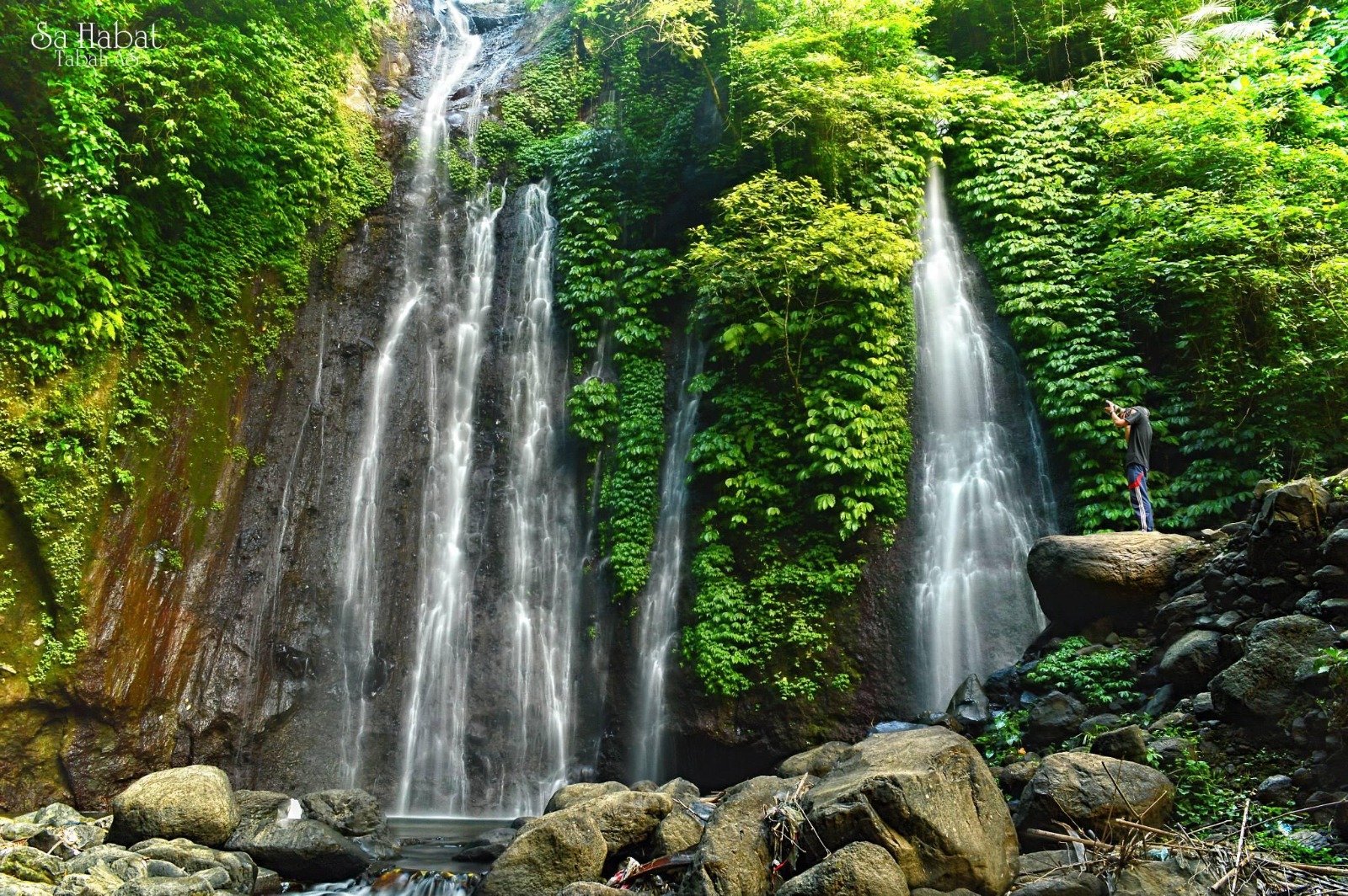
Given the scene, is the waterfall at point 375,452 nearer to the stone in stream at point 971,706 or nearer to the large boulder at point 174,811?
the large boulder at point 174,811

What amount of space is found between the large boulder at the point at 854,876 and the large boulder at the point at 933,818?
17cm

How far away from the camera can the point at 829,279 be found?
1109 centimetres

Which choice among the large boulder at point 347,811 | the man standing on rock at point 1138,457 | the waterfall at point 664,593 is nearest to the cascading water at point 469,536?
the waterfall at point 664,593

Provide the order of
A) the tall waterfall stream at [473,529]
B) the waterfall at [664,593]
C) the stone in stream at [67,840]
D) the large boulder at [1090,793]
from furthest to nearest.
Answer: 1. the tall waterfall stream at [473,529]
2. the waterfall at [664,593]
3. the stone in stream at [67,840]
4. the large boulder at [1090,793]

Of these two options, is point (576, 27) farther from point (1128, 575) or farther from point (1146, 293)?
point (1128, 575)

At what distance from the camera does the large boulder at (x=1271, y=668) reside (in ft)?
17.3

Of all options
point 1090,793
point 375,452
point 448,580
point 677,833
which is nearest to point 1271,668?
point 1090,793

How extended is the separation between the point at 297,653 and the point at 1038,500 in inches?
406

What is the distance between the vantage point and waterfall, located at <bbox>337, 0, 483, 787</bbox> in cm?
1151

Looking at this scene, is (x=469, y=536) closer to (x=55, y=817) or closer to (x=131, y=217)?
(x=55, y=817)

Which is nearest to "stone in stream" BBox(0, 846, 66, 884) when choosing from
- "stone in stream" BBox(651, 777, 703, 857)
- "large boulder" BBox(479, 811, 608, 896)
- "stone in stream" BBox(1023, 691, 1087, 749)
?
"large boulder" BBox(479, 811, 608, 896)

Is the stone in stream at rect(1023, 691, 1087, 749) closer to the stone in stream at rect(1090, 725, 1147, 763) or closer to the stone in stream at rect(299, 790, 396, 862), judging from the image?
the stone in stream at rect(1090, 725, 1147, 763)

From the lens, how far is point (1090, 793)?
202 inches

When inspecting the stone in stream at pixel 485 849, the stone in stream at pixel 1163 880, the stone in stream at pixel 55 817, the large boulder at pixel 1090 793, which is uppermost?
the large boulder at pixel 1090 793
